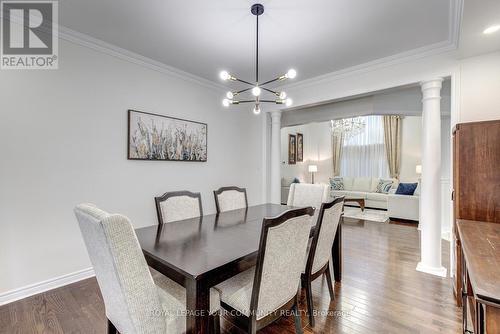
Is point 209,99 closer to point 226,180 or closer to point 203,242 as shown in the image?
point 226,180

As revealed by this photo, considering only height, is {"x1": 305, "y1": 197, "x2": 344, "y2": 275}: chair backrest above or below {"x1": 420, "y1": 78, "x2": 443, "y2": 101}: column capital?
below

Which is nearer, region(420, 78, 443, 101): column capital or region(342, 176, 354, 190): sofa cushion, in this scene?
region(420, 78, 443, 101): column capital

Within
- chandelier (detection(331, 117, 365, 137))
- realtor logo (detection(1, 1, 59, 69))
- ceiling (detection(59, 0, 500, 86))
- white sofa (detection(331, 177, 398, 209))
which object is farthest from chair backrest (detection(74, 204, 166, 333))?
chandelier (detection(331, 117, 365, 137))

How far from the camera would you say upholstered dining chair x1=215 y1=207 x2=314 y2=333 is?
1271 millimetres

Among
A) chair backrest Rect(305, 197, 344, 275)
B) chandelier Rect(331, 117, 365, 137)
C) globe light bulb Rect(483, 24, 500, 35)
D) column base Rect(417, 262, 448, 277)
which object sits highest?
chandelier Rect(331, 117, 365, 137)

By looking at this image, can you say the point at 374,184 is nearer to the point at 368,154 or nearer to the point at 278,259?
the point at 368,154

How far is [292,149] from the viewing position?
→ 27.2ft

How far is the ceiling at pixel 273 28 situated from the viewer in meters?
2.04

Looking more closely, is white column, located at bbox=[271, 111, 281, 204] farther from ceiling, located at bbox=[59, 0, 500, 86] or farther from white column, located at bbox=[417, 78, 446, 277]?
white column, located at bbox=[417, 78, 446, 277]

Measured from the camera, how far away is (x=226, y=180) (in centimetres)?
412

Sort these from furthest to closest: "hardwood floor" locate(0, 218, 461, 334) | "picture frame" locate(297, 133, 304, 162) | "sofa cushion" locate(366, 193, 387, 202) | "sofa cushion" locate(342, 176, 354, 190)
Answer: "picture frame" locate(297, 133, 304, 162), "sofa cushion" locate(342, 176, 354, 190), "sofa cushion" locate(366, 193, 387, 202), "hardwood floor" locate(0, 218, 461, 334)

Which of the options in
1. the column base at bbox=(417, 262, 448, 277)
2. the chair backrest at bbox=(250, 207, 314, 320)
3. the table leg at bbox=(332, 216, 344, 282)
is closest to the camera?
the chair backrest at bbox=(250, 207, 314, 320)

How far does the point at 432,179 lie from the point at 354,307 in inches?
70.1

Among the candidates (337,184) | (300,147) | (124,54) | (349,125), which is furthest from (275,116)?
(300,147)
